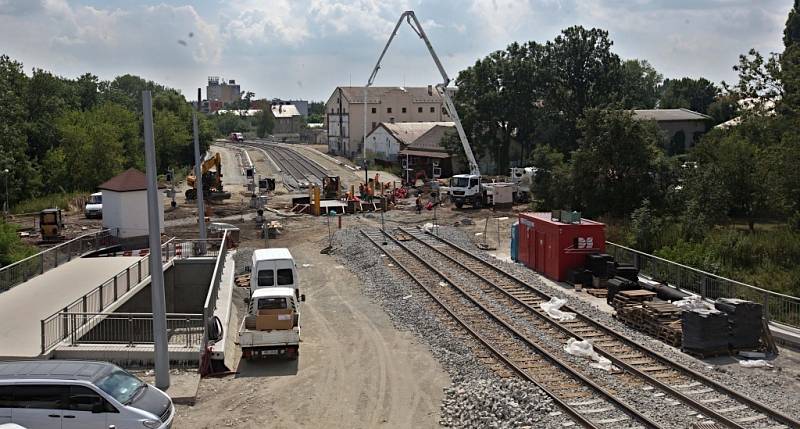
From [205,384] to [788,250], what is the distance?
21827 mm

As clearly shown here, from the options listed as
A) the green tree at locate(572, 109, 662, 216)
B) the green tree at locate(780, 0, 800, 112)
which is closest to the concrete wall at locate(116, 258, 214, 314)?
the green tree at locate(572, 109, 662, 216)

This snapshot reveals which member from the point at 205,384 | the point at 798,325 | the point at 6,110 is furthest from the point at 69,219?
the point at 798,325

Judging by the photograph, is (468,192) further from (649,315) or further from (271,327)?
(271,327)

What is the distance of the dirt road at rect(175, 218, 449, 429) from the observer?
15.6 m

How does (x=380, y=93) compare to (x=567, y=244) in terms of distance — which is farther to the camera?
(x=380, y=93)

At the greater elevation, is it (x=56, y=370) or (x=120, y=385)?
(x=56, y=370)

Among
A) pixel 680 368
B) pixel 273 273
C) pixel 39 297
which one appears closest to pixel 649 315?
pixel 680 368

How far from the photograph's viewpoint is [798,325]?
20.5 metres

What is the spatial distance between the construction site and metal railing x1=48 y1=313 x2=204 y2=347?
0.08 m

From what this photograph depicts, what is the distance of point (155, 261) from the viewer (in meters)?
16.2

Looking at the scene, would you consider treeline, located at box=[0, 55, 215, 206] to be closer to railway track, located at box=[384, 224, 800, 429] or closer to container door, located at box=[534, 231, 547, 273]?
railway track, located at box=[384, 224, 800, 429]

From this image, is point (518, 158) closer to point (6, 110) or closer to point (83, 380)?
point (6, 110)

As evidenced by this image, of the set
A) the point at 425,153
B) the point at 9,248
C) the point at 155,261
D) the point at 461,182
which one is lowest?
the point at 9,248

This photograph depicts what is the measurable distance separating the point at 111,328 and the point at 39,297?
4.12 metres
